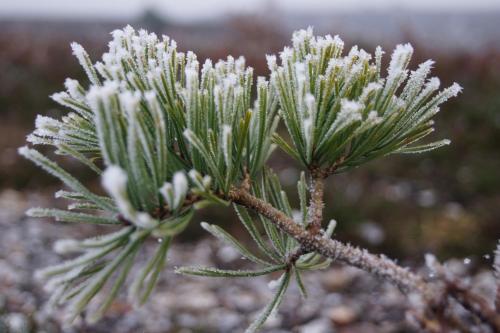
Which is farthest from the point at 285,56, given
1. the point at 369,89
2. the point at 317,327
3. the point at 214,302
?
the point at 214,302

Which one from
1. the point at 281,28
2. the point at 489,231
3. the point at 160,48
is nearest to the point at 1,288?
the point at 160,48

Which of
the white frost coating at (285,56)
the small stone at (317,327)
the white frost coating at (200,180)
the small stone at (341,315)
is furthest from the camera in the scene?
the small stone at (341,315)

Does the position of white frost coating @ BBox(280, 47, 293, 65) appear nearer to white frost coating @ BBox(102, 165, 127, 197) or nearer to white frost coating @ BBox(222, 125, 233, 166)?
white frost coating @ BBox(222, 125, 233, 166)

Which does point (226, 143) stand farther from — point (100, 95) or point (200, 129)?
point (100, 95)

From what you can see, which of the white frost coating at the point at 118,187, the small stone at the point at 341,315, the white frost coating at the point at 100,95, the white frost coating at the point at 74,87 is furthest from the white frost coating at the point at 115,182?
the small stone at the point at 341,315

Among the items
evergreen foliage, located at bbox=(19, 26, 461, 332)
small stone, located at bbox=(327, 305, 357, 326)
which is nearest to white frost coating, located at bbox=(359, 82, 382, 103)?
evergreen foliage, located at bbox=(19, 26, 461, 332)

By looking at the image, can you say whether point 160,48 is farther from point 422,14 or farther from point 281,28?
point 422,14

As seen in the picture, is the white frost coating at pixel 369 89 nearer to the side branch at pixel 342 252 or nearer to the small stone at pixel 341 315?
the side branch at pixel 342 252
